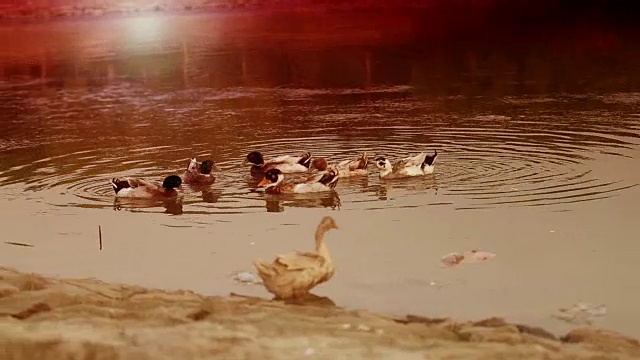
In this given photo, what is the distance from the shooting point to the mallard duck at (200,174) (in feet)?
34.6

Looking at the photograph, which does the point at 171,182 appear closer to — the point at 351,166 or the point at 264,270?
the point at 351,166

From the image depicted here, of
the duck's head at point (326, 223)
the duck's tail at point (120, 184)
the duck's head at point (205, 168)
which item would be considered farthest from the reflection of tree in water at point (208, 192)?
the duck's head at point (326, 223)

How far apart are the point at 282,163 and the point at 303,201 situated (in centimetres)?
117

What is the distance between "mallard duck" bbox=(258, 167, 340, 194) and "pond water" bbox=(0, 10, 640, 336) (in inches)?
5.6

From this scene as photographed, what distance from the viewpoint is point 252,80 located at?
21.9 metres

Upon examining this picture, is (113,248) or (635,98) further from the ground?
(635,98)

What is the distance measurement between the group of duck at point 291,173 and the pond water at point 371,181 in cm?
15

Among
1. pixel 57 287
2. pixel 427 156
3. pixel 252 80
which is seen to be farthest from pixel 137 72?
pixel 57 287

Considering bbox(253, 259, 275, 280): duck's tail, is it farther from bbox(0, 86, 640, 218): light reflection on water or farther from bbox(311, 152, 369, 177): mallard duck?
bbox(311, 152, 369, 177): mallard duck

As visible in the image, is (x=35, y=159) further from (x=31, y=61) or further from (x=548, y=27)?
(x=548, y=27)

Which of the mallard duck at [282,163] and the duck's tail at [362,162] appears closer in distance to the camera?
the duck's tail at [362,162]

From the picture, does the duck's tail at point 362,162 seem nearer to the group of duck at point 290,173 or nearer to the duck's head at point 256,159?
the group of duck at point 290,173

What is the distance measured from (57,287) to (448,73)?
15.3 m

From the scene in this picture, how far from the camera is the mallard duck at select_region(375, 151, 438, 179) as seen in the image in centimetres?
1032
